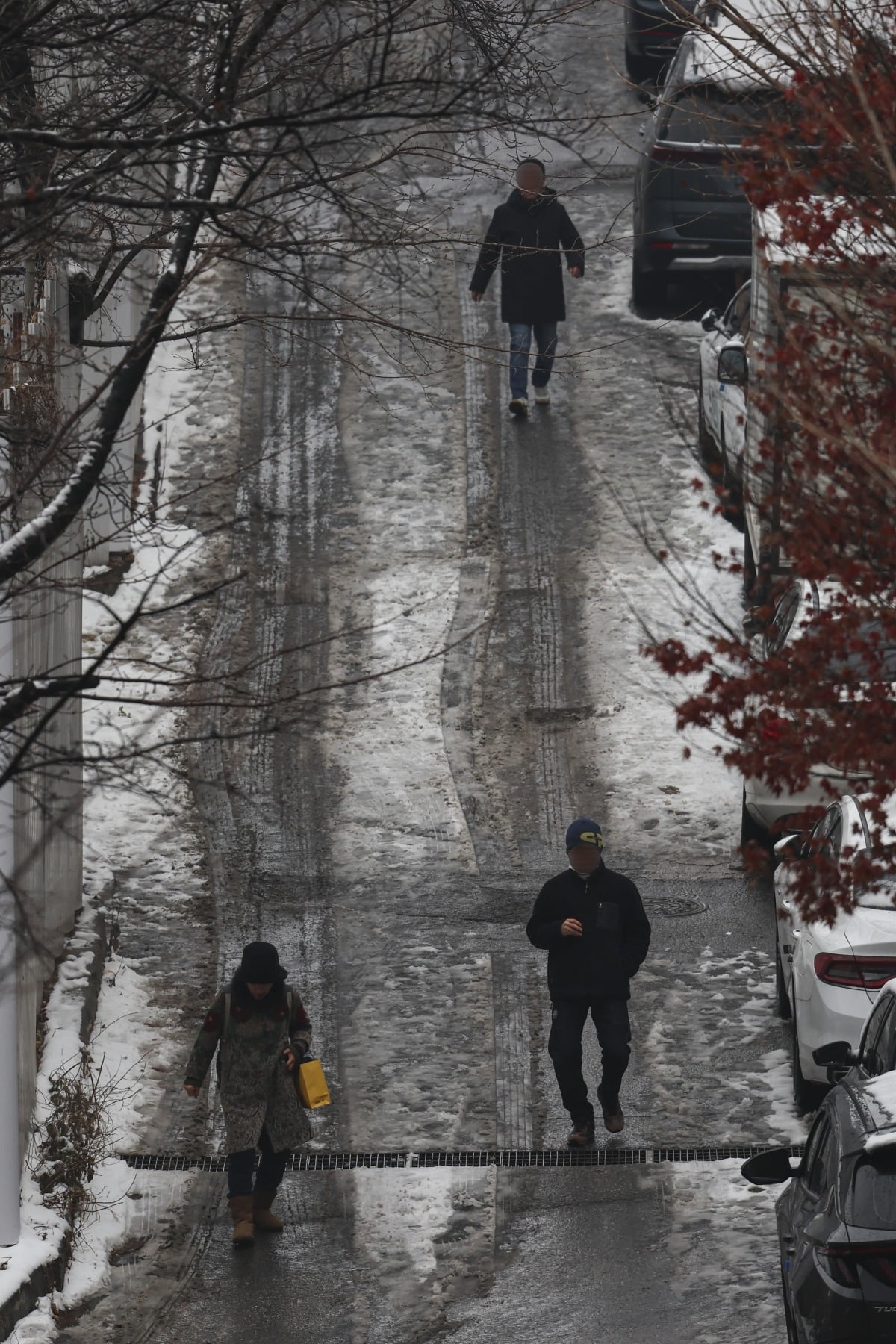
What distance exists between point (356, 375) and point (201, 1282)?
1339 centimetres

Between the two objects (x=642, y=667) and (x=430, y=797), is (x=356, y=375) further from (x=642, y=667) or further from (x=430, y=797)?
(x=430, y=797)

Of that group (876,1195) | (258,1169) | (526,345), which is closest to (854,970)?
(258,1169)

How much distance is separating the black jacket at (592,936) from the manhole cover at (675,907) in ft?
8.69

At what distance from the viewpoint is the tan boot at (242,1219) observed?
9.46 metres

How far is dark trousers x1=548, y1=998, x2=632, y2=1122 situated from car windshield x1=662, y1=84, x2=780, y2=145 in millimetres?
4428

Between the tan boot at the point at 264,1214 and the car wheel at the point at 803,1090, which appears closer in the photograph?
the tan boot at the point at 264,1214

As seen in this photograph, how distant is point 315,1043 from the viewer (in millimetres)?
11609

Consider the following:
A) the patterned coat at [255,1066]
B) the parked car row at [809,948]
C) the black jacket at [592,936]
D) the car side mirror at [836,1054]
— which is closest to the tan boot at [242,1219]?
the patterned coat at [255,1066]

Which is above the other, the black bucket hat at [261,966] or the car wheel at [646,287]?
the car wheel at [646,287]

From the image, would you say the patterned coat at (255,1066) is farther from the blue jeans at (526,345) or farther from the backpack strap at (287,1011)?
the blue jeans at (526,345)

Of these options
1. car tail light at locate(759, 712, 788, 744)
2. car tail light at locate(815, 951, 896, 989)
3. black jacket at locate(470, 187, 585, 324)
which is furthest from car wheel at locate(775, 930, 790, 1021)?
black jacket at locate(470, 187, 585, 324)

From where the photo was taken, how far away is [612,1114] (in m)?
10.4

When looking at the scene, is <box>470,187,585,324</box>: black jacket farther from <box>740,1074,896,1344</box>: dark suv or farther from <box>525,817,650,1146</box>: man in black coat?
<box>740,1074,896,1344</box>: dark suv

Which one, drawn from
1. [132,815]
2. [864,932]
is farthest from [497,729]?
[864,932]
